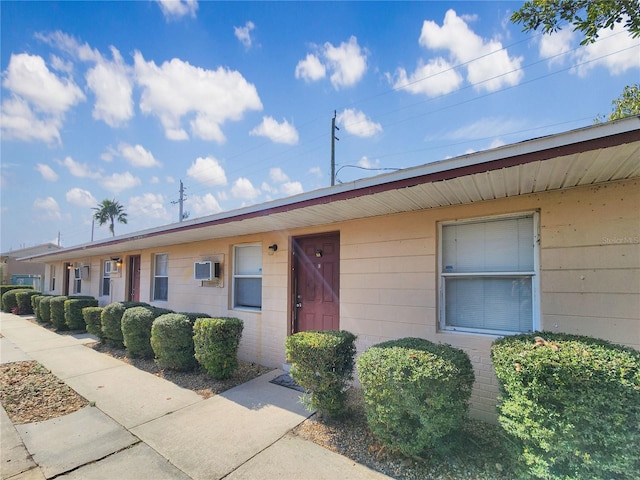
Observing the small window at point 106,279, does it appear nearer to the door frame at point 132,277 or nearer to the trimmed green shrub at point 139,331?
the door frame at point 132,277

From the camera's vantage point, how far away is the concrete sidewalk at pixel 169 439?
8.44 ft

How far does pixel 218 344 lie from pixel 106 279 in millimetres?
9622

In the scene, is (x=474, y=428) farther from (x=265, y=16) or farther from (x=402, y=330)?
(x=265, y=16)

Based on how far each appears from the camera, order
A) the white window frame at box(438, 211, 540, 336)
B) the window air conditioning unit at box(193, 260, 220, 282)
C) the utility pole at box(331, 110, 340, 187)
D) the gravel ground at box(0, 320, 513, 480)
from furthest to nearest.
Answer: the utility pole at box(331, 110, 340, 187), the window air conditioning unit at box(193, 260, 220, 282), the white window frame at box(438, 211, 540, 336), the gravel ground at box(0, 320, 513, 480)

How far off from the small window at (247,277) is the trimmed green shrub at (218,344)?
130cm

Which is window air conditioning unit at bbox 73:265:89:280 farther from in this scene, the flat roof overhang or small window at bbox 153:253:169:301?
the flat roof overhang

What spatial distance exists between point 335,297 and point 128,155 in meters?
11.1

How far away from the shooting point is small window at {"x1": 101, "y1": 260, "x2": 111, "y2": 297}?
1134 centimetres

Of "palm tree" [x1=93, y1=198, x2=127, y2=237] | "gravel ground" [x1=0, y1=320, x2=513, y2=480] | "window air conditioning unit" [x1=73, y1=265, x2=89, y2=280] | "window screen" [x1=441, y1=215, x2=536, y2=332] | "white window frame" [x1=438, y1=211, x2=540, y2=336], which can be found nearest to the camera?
"gravel ground" [x1=0, y1=320, x2=513, y2=480]

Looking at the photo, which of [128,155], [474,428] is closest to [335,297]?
[474,428]

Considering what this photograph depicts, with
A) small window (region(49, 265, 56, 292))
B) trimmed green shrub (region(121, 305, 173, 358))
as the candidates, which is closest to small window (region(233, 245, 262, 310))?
trimmed green shrub (region(121, 305, 173, 358))

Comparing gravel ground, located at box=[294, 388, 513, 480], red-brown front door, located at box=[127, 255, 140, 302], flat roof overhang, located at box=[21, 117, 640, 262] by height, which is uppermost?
flat roof overhang, located at box=[21, 117, 640, 262]

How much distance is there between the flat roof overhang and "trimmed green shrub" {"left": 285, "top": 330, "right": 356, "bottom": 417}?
1.54m

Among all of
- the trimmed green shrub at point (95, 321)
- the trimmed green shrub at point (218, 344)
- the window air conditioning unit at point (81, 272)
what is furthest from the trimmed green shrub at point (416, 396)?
the window air conditioning unit at point (81, 272)
